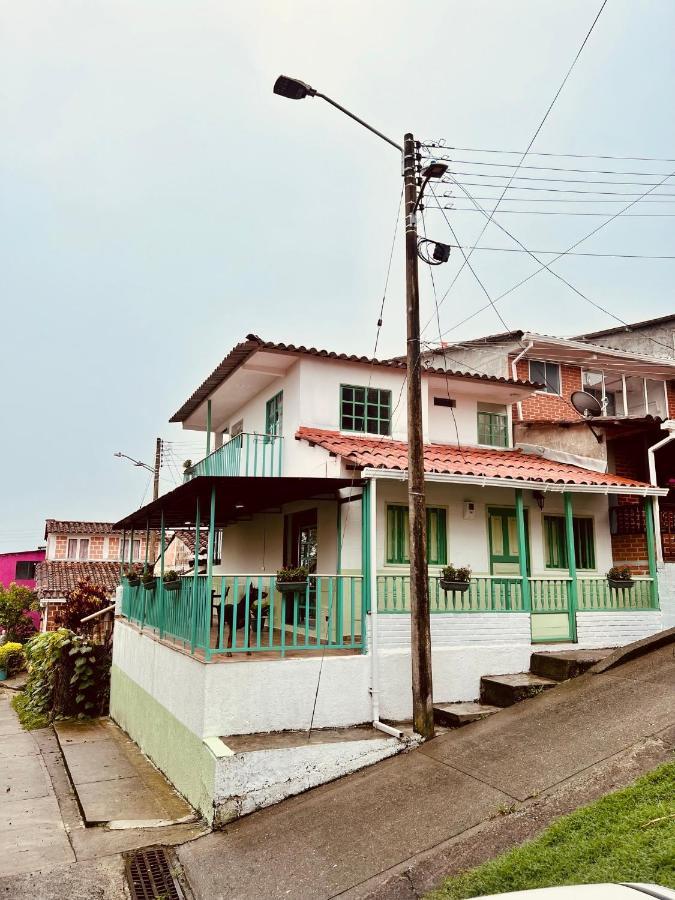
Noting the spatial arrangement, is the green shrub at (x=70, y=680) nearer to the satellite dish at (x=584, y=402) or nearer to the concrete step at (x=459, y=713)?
the concrete step at (x=459, y=713)

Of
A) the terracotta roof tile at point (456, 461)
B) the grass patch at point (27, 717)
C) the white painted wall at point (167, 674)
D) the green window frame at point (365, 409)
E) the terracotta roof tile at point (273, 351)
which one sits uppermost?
the terracotta roof tile at point (273, 351)

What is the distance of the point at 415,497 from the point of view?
835 centimetres

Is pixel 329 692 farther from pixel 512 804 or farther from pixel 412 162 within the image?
pixel 412 162

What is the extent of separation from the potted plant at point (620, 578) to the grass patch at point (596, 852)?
587 cm

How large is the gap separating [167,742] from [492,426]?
9037 mm

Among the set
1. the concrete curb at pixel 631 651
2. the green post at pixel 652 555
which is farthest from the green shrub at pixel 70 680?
the green post at pixel 652 555

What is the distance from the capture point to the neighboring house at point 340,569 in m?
8.27

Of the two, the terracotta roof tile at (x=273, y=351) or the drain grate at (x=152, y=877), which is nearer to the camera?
the drain grate at (x=152, y=877)

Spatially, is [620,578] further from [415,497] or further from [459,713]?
[415,497]

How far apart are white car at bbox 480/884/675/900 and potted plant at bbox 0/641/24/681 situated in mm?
26023

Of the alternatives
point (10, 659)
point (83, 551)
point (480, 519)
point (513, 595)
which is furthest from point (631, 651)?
point (83, 551)

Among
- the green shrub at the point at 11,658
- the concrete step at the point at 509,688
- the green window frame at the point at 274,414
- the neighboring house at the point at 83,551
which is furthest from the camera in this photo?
the neighboring house at the point at 83,551

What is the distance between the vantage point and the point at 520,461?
12.9 metres

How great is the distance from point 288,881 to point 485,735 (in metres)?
3.08
